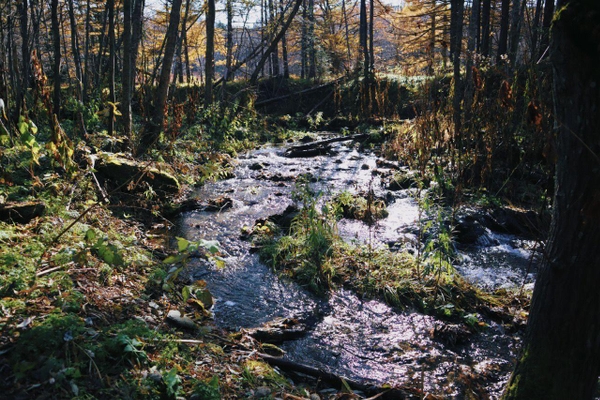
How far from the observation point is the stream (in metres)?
3.54

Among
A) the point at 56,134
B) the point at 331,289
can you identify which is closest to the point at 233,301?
the point at 331,289

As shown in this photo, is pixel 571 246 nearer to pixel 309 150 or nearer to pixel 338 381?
pixel 338 381

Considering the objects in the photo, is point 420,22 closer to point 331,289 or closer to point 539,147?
point 539,147

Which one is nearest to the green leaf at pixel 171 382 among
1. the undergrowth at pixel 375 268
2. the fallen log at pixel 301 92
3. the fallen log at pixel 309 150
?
the undergrowth at pixel 375 268

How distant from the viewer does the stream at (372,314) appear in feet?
11.6

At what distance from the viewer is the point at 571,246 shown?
214 cm

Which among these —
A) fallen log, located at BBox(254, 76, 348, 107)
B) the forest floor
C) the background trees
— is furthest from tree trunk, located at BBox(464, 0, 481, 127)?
fallen log, located at BBox(254, 76, 348, 107)

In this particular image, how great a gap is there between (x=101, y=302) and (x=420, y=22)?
2549 centimetres

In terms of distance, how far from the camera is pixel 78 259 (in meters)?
3.05

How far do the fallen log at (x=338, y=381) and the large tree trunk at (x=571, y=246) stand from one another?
974mm

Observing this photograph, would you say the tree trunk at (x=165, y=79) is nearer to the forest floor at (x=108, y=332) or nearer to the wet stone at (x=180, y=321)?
the forest floor at (x=108, y=332)

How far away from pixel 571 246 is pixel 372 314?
2571 mm

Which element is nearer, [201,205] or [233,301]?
[233,301]

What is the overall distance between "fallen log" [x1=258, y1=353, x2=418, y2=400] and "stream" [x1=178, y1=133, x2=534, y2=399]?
0.18 m
